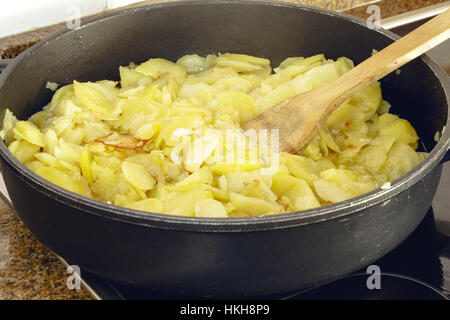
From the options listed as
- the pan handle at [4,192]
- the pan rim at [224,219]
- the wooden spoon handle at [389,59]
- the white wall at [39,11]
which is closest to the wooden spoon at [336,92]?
the wooden spoon handle at [389,59]

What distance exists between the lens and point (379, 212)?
0.87 metres

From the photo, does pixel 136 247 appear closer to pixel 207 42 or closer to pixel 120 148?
pixel 120 148

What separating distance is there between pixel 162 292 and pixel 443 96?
2.07ft

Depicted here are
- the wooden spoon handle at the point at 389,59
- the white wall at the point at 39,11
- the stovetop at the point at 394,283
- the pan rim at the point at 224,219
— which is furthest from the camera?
the white wall at the point at 39,11

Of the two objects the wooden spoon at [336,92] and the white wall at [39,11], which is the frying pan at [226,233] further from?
the white wall at [39,11]

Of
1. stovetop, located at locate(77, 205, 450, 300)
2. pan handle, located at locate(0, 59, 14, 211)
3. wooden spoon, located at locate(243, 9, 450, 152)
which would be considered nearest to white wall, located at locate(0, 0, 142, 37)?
pan handle, located at locate(0, 59, 14, 211)

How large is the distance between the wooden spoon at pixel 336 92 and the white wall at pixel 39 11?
0.61 meters

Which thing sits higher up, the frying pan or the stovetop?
the frying pan

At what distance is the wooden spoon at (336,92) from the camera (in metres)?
1.15

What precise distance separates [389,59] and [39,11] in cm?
89

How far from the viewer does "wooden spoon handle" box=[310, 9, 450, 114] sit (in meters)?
1.14

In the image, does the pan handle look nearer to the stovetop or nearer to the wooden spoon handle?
the stovetop

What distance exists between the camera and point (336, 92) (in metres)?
1.20

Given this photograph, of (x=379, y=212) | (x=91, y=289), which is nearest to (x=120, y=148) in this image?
(x=91, y=289)
